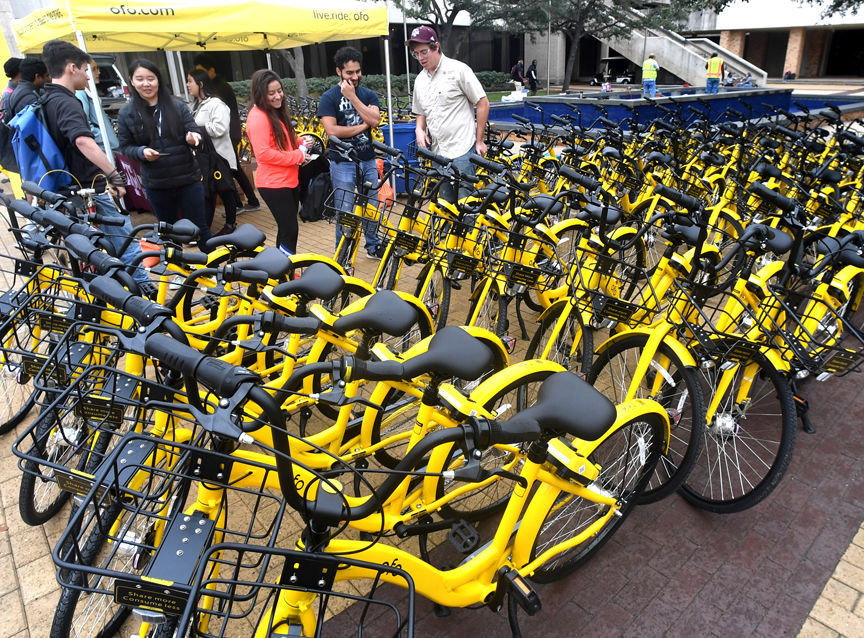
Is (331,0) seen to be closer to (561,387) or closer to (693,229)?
(693,229)

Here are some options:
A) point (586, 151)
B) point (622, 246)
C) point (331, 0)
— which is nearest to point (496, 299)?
point (622, 246)

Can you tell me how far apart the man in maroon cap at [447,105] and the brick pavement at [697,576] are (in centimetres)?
339

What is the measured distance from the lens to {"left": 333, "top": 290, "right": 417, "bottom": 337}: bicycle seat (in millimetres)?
2158

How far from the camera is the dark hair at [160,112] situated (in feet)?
15.5

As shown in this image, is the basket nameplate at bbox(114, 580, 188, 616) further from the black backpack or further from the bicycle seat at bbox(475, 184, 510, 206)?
the black backpack

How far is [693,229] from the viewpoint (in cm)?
288

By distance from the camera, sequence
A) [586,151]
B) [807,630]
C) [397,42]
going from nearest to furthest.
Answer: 1. [807,630]
2. [586,151]
3. [397,42]

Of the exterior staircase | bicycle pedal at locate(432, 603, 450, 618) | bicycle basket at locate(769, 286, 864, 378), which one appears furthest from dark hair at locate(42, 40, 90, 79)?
the exterior staircase

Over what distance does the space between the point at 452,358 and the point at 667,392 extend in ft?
5.41

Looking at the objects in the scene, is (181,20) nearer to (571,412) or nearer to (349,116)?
(349,116)

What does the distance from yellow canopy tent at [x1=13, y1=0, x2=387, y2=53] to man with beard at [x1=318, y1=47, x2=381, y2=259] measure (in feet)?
3.22

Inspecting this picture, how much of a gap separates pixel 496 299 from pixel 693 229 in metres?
1.32

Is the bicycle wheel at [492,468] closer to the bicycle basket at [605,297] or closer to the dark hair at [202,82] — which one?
the bicycle basket at [605,297]

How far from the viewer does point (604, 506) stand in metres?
2.36
